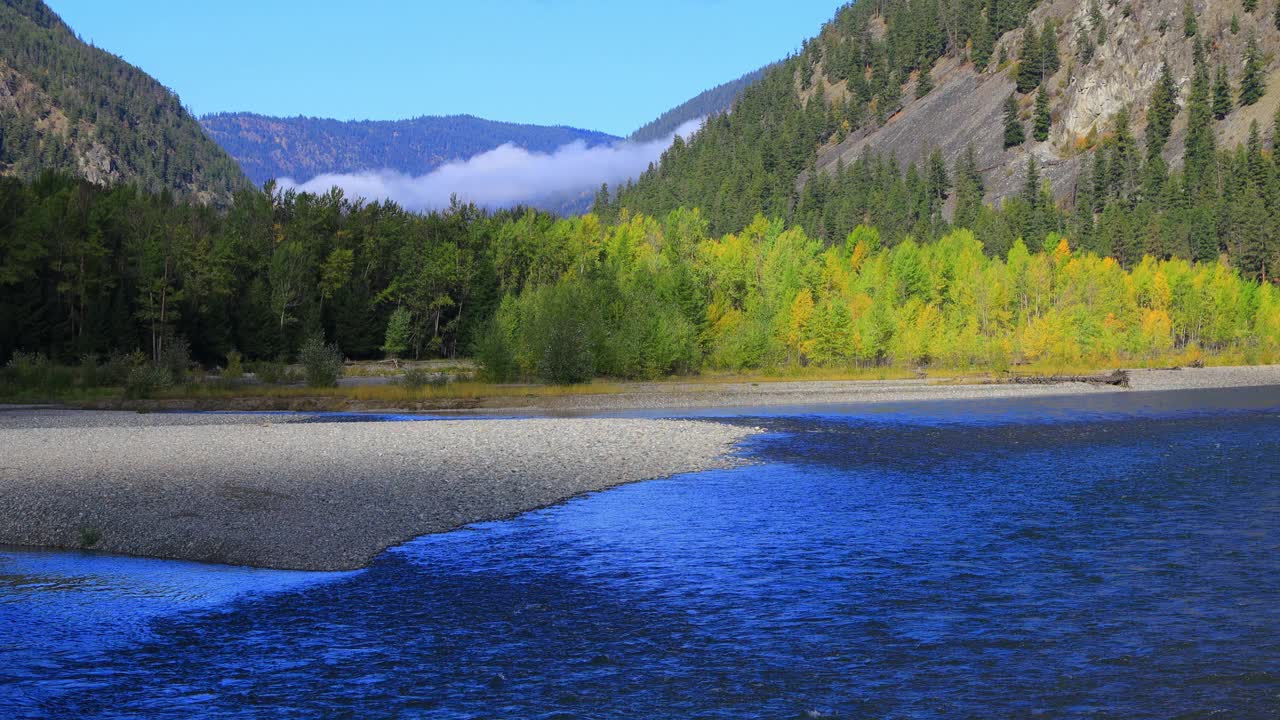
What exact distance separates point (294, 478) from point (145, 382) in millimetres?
46290

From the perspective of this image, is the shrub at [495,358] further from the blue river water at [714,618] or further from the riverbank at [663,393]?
the blue river water at [714,618]

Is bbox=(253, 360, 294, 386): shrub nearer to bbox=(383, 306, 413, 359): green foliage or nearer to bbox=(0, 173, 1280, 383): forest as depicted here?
bbox=(0, 173, 1280, 383): forest

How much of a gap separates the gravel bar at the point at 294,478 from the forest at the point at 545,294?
42664 mm

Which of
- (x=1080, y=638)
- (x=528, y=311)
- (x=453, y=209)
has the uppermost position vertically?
(x=453, y=209)

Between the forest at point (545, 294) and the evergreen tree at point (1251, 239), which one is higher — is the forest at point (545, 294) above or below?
below

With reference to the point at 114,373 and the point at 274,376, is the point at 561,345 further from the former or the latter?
A: the point at 114,373

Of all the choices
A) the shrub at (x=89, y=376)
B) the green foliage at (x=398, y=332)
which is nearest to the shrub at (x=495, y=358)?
the green foliage at (x=398, y=332)

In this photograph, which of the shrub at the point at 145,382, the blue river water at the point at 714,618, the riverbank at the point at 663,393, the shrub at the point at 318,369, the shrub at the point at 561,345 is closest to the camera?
the blue river water at the point at 714,618

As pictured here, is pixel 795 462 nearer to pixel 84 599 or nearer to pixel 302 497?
pixel 302 497

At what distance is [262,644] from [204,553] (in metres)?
7.72

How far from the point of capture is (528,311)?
105 meters

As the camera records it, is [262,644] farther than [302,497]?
No

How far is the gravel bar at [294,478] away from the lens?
2573 centimetres

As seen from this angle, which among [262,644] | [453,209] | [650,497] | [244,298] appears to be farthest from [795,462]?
[453,209]
